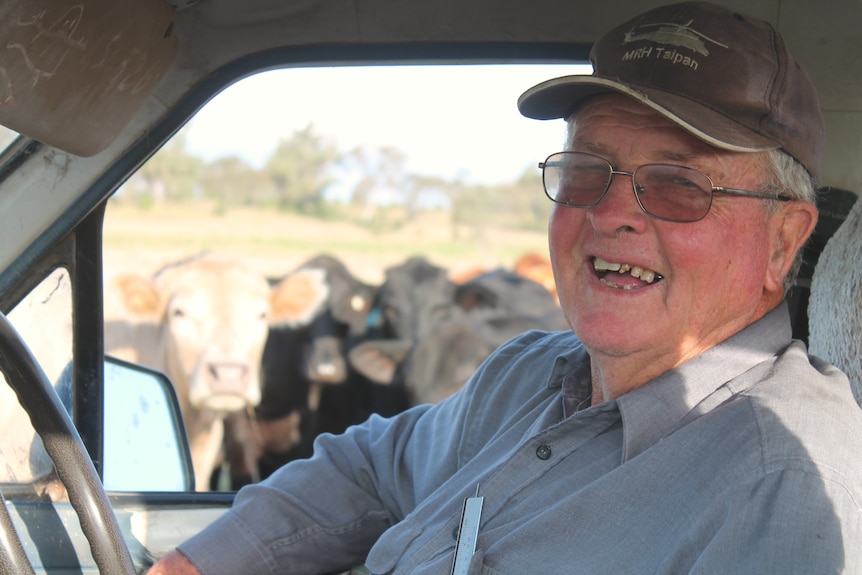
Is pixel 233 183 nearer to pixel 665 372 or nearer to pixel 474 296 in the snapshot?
pixel 474 296

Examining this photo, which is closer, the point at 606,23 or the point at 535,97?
the point at 535,97

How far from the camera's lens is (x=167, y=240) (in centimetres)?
1603

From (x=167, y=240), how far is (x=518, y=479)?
15073 mm

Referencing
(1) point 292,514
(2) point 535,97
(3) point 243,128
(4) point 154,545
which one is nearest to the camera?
(2) point 535,97

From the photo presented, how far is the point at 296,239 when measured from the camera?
1814 centimetres

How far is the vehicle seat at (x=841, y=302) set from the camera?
1.70 m

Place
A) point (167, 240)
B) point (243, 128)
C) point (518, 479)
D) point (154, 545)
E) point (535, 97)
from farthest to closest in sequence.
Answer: point (243, 128) < point (167, 240) < point (154, 545) < point (535, 97) < point (518, 479)

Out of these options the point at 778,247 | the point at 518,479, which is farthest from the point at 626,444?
the point at 778,247

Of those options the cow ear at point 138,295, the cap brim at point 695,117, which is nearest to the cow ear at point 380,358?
the cow ear at point 138,295

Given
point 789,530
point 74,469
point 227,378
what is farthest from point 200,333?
point 789,530

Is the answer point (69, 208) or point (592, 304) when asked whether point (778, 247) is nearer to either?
point (592, 304)

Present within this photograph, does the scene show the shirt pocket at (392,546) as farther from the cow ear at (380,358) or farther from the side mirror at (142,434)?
the cow ear at (380,358)

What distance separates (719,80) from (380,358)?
730 centimetres

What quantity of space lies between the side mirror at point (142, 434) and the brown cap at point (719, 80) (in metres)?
1.36
